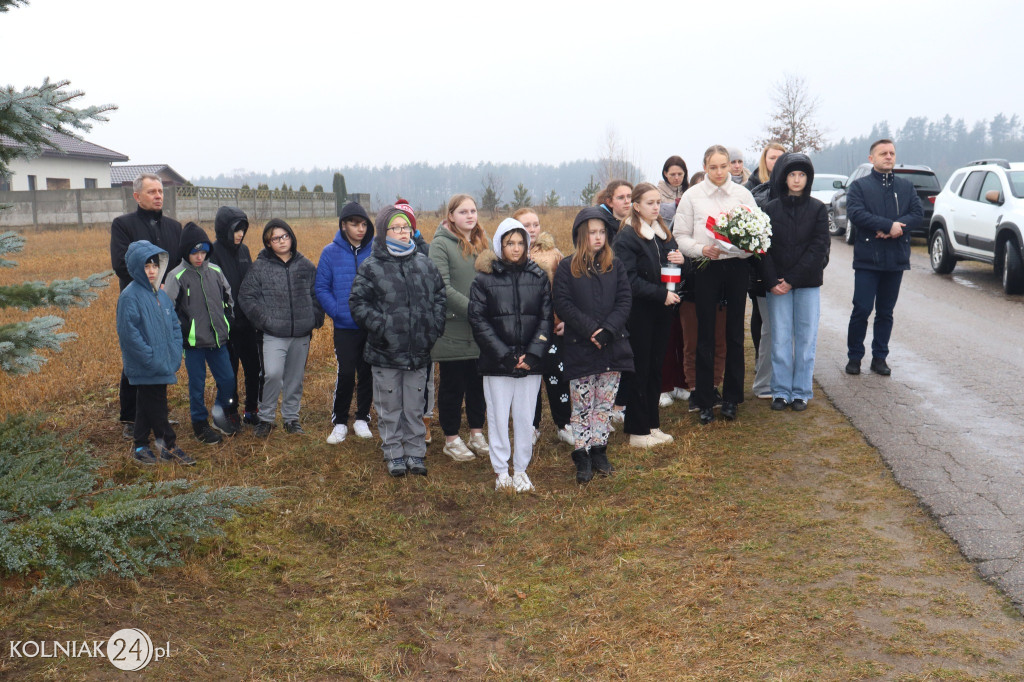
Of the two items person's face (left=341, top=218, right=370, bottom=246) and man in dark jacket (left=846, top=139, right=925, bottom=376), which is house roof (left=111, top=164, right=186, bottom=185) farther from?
man in dark jacket (left=846, top=139, right=925, bottom=376)

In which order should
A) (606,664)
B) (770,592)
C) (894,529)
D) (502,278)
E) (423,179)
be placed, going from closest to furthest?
(606,664), (770,592), (894,529), (502,278), (423,179)

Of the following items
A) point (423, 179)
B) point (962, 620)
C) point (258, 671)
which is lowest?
point (258, 671)

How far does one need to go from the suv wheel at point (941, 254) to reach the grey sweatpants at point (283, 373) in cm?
1228

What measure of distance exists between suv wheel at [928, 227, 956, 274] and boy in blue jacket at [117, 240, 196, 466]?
1340 centimetres

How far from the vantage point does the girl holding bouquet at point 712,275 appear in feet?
21.9

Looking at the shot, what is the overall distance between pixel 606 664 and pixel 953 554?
206 centimetres

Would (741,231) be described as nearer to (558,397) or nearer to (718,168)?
(718,168)

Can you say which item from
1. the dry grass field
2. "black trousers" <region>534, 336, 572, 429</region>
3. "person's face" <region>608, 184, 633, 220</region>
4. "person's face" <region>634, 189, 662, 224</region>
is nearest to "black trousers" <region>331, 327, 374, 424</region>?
the dry grass field

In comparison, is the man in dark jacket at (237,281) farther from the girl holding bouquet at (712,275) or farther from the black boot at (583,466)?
the girl holding bouquet at (712,275)

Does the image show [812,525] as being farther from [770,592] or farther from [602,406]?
[602,406]

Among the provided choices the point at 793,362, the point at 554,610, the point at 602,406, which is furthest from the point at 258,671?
the point at 793,362

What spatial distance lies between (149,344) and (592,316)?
3.30 meters

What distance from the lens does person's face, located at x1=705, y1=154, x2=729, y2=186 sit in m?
6.71

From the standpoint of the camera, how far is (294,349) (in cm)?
700
